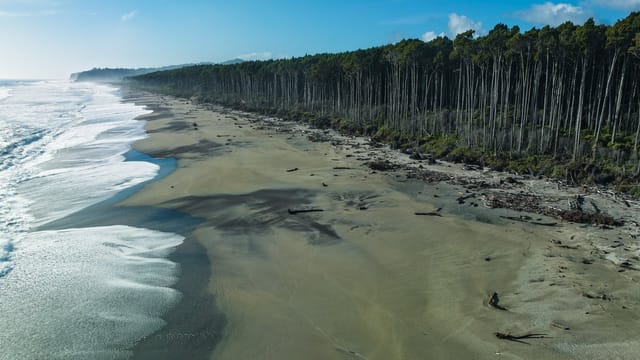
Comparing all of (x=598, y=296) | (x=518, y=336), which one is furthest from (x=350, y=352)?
(x=598, y=296)

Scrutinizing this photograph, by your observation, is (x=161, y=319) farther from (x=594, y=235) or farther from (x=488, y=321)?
(x=594, y=235)

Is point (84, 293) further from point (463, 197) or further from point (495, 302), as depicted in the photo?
point (463, 197)

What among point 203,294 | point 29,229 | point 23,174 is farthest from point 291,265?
point 23,174

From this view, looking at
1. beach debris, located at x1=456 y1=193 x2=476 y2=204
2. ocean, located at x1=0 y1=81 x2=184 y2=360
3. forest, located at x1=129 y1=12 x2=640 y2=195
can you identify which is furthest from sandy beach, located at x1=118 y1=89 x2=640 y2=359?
forest, located at x1=129 y1=12 x2=640 y2=195

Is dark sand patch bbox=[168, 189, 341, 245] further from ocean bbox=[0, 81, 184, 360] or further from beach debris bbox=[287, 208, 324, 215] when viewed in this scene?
ocean bbox=[0, 81, 184, 360]

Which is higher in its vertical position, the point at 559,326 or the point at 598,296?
the point at 598,296

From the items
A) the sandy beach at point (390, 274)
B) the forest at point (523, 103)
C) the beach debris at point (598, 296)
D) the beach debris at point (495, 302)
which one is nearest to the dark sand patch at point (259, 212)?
the sandy beach at point (390, 274)
